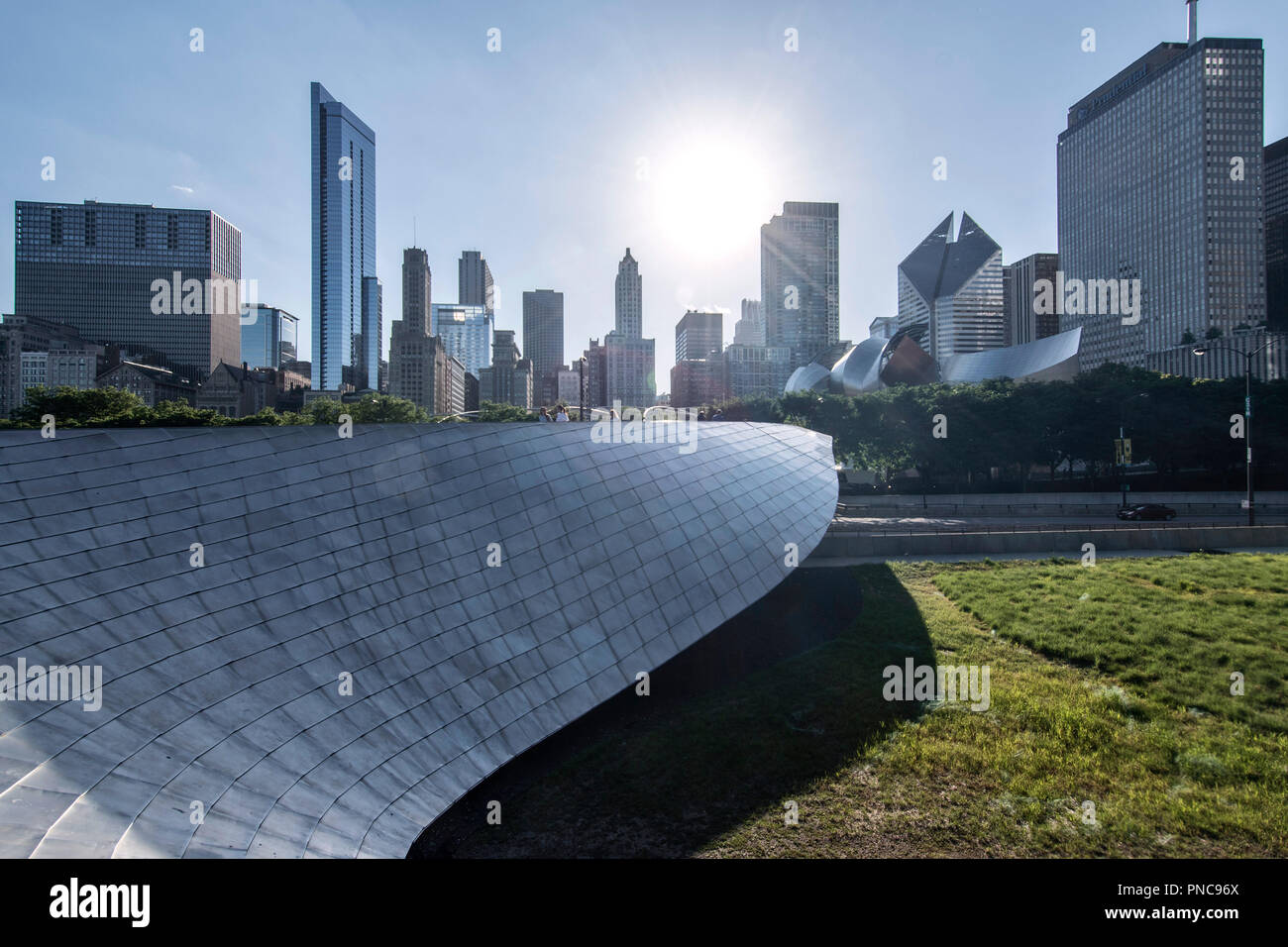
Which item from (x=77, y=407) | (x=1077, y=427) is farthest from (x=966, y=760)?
(x=77, y=407)

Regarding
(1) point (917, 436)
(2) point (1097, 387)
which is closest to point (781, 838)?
(1) point (917, 436)

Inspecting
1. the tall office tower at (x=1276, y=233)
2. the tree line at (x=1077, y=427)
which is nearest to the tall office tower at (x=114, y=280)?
the tree line at (x=1077, y=427)

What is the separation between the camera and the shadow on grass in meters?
7.13

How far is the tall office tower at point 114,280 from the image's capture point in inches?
5866

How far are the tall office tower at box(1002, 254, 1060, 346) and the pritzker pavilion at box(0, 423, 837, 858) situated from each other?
210507 mm

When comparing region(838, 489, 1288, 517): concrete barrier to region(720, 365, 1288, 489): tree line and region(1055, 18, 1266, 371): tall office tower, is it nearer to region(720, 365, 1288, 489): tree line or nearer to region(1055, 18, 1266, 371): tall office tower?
region(720, 365, 1288, 489): tree line

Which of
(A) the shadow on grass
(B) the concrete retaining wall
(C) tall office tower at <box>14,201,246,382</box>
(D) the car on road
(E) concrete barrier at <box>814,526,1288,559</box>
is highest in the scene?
(C) tall office tower at <box>14,201,246,382</box>

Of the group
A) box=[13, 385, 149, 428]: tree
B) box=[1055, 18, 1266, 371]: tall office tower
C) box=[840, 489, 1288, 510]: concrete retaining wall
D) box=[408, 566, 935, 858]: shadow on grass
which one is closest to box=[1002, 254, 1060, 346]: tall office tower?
box=[1055, 18, 1266, 371]: tall office tower

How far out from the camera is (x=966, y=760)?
840 centimetres

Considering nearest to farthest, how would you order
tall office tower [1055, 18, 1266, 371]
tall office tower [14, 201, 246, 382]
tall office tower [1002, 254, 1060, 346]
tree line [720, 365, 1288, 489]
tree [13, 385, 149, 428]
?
tree [13, 385, 149, 428], tree line [720, 365, 1288, 489], tall office tower [1055, 18, 1266, 371], tall office tower [14, 201, 246, 382], tall office tower [1002, 254, 1060, 346]

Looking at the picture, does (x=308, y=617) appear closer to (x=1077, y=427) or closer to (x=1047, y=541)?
(x=1047, y=541)

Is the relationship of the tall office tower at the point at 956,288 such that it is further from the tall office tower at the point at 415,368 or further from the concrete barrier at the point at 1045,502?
the tall office tower at the point at 415,368
